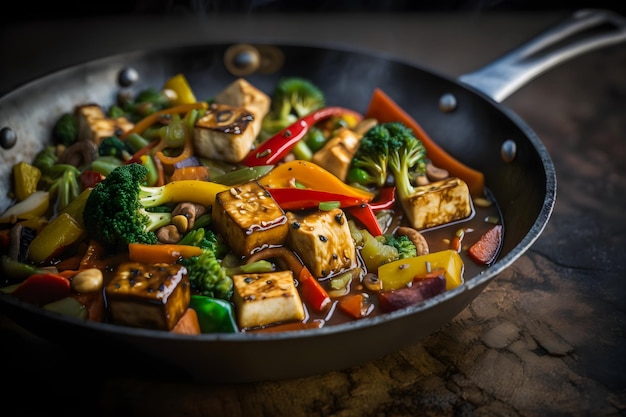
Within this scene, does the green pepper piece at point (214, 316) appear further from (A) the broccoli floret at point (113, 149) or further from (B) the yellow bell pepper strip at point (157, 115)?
(B) the yellow bell pepper strip at point (157, 115)

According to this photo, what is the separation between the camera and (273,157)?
3070mm

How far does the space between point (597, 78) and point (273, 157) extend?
2942 millimetres

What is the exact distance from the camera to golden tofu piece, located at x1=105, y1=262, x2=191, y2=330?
2139 mm

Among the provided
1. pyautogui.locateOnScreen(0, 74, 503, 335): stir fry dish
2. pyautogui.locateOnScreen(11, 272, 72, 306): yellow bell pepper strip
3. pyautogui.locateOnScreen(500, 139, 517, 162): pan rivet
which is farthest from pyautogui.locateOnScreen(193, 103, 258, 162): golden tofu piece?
pyautogui.locateOnScreen(500, 139, 517, 162): pan rivet

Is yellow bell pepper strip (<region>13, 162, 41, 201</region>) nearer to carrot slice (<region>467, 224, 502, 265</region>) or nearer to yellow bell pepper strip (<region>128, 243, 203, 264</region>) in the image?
yellow bell pepper strip (<region>128, 243, 203, 264</region>)

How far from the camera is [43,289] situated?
7.84 feet

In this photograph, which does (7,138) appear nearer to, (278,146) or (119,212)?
(119,212)

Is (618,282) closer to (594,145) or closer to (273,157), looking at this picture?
(594,145)

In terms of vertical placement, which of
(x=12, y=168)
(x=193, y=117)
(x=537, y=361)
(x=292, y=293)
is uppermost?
(x=193, y=117)

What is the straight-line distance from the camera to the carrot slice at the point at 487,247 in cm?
280

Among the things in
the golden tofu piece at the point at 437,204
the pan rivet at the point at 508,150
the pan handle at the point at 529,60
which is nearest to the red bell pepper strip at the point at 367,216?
the golden tofu piece at the point at 437,204

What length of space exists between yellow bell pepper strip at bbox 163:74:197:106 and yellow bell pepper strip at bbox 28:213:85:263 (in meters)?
1.15

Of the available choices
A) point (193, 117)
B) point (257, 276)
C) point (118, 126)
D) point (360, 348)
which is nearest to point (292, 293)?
point (257, 276)

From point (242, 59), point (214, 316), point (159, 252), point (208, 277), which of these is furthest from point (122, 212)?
point (242, 59)
